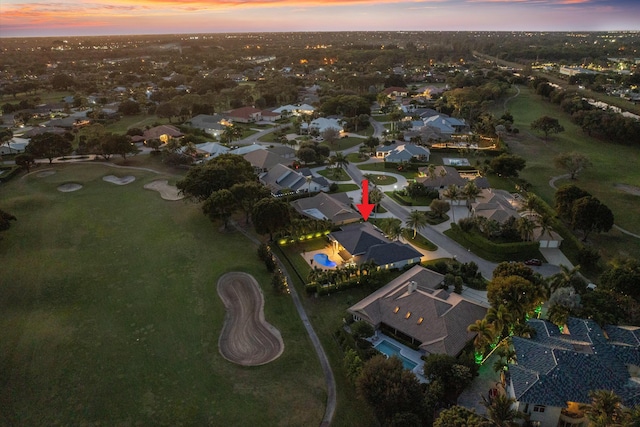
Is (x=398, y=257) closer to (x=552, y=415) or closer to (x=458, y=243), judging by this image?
(x=458, y=243)

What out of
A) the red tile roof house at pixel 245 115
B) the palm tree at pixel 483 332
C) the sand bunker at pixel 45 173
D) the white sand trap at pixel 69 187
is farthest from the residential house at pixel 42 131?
the palm tree at pixel 483 332

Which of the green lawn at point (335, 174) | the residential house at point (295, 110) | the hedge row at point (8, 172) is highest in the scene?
the residential house at point (295, 110)

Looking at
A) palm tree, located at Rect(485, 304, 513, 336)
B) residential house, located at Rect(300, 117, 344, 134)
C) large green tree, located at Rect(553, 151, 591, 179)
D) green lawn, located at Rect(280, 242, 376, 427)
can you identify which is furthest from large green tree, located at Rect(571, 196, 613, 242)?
residential house, located at Rect(300, 117, 344, 134)

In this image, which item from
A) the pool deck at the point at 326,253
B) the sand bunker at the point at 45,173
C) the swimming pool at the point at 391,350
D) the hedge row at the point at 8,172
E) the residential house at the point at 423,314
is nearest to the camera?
the swimming pool at the point at 391,350

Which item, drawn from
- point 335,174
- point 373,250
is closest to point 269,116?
point 335,174

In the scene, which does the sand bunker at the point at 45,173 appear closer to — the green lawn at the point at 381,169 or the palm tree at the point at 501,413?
the green lawn at the point at 381,169

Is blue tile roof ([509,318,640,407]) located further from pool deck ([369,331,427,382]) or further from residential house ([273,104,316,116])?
residential house ([273,104,316,116])
